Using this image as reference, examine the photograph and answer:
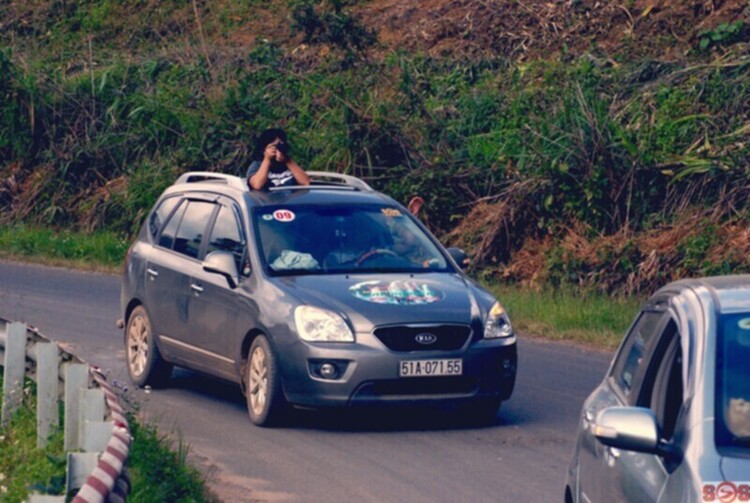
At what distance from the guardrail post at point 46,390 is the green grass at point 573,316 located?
22.6 feet

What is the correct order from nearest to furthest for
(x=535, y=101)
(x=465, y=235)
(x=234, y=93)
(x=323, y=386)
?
(x=323, y=386) → (x=465, y=235) → (x=535, y=101) → (x=234, y=93)

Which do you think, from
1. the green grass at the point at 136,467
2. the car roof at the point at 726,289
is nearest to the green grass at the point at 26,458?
the green grass at the point at 136,467

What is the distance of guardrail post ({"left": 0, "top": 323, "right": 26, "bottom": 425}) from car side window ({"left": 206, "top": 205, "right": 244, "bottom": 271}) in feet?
6.91

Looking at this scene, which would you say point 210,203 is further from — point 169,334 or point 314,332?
point 314,332

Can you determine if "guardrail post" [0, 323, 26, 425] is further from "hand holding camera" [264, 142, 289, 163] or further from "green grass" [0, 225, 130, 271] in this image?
"green grass" [0, 225, 130, 271]

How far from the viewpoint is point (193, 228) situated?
13.0 meters

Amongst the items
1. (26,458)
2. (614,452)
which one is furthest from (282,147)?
Result: (614,452)

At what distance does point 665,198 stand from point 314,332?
31.4ft

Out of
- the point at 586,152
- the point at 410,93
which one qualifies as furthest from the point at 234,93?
the point at 586,152

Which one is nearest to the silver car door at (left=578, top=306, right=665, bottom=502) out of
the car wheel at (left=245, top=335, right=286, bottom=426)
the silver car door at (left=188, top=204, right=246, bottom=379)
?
the car wheel at (left=245, top=335, right=286, bottom=426)

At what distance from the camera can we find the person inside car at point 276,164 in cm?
1381

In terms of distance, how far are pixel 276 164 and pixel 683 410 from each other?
920 centimetres

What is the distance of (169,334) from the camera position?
41.9 feet

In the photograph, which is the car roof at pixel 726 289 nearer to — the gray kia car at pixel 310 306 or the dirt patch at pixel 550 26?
the gray kia car at pixel 310 306
